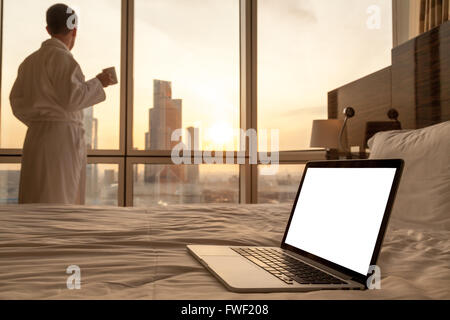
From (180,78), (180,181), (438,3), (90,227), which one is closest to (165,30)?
(180,78)

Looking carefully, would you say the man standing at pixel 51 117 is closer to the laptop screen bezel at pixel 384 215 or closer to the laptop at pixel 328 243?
the laptop at pixel 328 243

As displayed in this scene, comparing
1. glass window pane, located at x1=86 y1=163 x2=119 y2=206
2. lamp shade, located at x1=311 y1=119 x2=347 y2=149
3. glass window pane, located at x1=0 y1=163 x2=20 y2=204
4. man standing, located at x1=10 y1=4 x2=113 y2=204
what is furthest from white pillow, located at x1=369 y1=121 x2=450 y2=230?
glass window pane, located at x1=0 y1=163 x2=20 y2=204

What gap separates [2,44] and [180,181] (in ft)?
6.33

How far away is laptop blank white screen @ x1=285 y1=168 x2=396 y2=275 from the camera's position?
0.75 m

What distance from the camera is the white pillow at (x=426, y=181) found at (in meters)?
1.31

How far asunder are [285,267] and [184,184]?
323cm

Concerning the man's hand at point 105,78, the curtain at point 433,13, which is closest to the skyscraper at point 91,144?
the man's hand at point 105,78

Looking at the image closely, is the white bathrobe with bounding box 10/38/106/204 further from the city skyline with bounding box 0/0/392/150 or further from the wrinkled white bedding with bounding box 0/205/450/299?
the city skyline with bounding box 0/0/392/150

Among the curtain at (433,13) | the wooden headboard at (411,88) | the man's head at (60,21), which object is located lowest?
the wooden headboard at (411,88)

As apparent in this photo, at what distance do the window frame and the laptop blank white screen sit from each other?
2899 millimetres

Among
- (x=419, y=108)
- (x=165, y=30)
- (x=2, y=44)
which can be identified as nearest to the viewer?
(x=419, y=108)

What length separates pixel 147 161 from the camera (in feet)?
12.7

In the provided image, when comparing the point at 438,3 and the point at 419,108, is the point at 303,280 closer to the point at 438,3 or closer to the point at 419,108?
the point at 419,108

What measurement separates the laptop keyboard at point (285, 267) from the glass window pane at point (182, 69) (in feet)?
10.0
